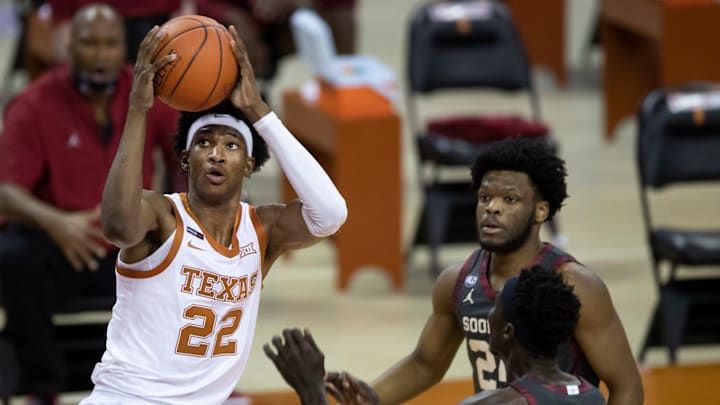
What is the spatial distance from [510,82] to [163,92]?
4590 millimetres

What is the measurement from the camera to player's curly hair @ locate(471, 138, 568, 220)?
167 inches

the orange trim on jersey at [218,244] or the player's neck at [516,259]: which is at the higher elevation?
the orange trim on jersey at [218,244]

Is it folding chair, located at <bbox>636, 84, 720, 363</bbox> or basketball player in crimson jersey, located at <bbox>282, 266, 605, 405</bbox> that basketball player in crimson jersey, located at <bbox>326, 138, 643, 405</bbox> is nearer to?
basketball player in crimson jersey, located at <bbox>282, 266, 605, 405</bbox>

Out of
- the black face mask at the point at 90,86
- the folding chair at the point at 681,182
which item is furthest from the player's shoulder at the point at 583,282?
the black face mask at the point at 90,86

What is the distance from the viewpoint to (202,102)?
12.7 feet

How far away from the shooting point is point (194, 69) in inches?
151

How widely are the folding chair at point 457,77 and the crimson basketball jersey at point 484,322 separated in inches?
124

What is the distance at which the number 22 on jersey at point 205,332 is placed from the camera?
3.93 m

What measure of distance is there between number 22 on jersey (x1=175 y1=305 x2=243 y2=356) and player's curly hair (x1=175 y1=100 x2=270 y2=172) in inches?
16.1

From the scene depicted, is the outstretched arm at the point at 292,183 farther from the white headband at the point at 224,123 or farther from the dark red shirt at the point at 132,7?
the dark red shirt at the point at 132,7

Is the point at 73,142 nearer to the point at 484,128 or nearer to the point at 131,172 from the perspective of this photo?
the point at 484,128

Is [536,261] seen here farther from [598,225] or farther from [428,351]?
[598,225]

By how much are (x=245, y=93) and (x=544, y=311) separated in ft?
2.93

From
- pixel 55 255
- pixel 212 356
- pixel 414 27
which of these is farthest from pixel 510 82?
pixel 212 356
